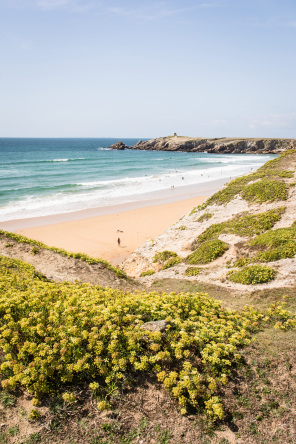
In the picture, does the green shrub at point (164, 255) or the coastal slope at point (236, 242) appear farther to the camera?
the green shrub at point (164, 255)

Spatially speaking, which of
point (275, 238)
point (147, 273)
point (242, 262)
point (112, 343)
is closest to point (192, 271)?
point (242, 262)

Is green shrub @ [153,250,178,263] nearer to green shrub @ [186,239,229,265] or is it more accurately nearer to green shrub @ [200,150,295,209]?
green shrub @ [186,239,229,265]

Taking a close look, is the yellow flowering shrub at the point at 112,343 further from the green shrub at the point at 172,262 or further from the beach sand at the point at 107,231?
the beach sand at the point at 107,231

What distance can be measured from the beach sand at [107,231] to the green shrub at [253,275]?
8538 millimetres

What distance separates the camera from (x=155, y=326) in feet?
21.3

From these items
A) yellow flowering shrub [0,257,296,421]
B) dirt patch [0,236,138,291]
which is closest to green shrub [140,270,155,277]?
dirt patch [0,236,138,291]

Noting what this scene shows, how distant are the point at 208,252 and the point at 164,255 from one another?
8.23 ft

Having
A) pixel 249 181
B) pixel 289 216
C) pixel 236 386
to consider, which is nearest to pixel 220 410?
pixel 236 386

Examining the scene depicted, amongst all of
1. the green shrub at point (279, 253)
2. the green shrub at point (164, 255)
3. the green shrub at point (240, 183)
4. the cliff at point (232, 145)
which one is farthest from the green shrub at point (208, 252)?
the cliff at point (232, 145)

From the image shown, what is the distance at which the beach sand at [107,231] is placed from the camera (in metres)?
20.3

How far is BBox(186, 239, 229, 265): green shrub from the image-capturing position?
1336 centimetres

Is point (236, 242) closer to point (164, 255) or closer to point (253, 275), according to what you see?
point (253, 275)

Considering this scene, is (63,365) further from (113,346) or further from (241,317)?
(241,317)

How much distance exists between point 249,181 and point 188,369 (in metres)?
17.7
